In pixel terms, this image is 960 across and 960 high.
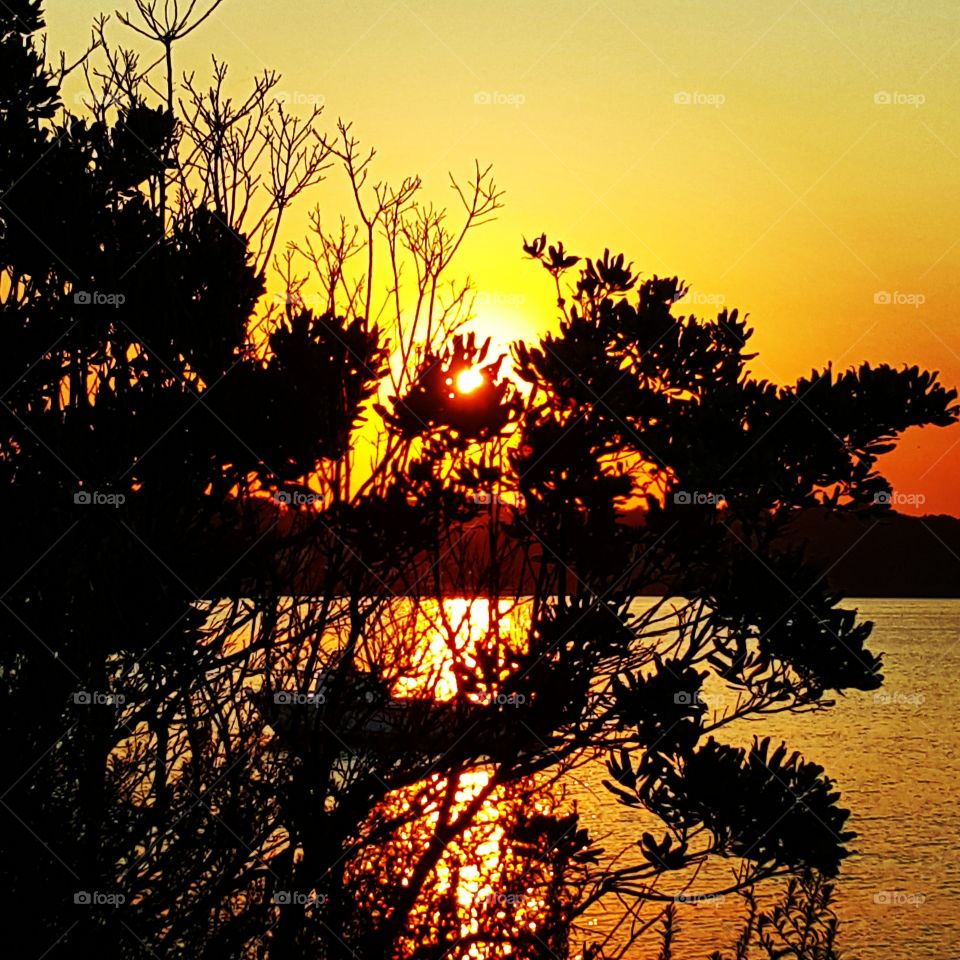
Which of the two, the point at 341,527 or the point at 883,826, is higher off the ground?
the point at 883,826

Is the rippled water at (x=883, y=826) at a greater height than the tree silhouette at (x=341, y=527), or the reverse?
the rippled water at (x=883, y=826)

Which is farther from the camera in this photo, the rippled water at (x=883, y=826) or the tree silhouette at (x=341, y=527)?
the rippled water at (x=883, y=826)

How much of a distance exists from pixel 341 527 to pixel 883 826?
2243 inches

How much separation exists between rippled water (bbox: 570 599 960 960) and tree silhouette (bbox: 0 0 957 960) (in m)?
2.52

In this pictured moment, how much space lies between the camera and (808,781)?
10.2 metres

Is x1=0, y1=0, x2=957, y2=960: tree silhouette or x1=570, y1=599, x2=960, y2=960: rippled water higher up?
x1=570, y1=599, x2=960, y2=960: rippled water

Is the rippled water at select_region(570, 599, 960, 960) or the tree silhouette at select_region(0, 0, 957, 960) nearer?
the tree silhouette at select_region(0, 0, 957, 960)

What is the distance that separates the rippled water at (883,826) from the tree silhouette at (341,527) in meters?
2.52

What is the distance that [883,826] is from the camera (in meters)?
59.5

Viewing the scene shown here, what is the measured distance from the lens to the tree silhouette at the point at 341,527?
8352mm

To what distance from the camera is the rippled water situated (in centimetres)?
4225

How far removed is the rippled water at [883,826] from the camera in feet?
139

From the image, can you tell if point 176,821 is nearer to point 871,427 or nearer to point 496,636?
point 496,636

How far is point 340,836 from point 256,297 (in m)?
4.57
